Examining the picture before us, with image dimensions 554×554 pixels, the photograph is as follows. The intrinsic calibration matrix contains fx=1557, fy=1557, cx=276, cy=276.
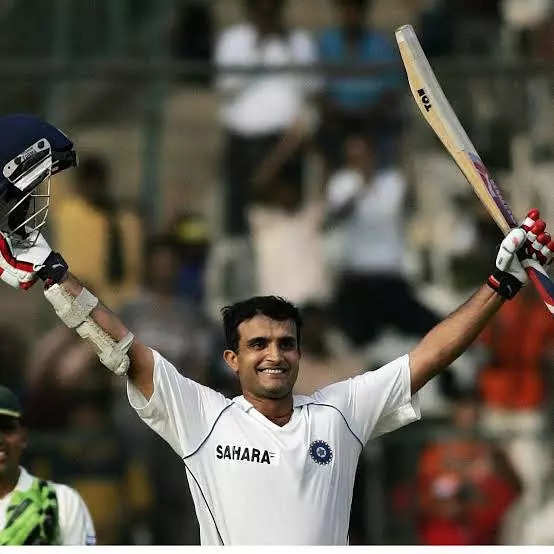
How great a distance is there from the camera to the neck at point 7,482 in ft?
20.8

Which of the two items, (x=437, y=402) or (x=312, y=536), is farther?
(x=437, y=402)

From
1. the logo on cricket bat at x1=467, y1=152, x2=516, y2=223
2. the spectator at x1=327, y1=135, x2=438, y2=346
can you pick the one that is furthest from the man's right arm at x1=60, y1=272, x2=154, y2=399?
the spectator at x1=327, y1=135, x2=438, y2=346

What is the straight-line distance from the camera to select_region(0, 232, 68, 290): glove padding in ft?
16.6

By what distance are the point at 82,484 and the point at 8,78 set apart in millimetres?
2565

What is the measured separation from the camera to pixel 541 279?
17.8 ft

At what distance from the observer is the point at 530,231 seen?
210 inches

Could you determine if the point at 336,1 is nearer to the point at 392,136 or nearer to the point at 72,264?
the point at 392,136

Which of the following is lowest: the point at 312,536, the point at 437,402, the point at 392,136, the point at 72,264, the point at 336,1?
the point at 312,536

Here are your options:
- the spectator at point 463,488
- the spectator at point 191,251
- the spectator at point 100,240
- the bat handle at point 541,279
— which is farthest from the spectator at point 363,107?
the bat handle at point 541,279

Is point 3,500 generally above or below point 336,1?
below

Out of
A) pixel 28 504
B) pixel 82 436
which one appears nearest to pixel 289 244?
pixel 82 436

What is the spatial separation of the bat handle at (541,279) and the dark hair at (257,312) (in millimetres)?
818

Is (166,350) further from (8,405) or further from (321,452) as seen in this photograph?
(321,452)

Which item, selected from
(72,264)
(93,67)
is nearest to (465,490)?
(72,264)
